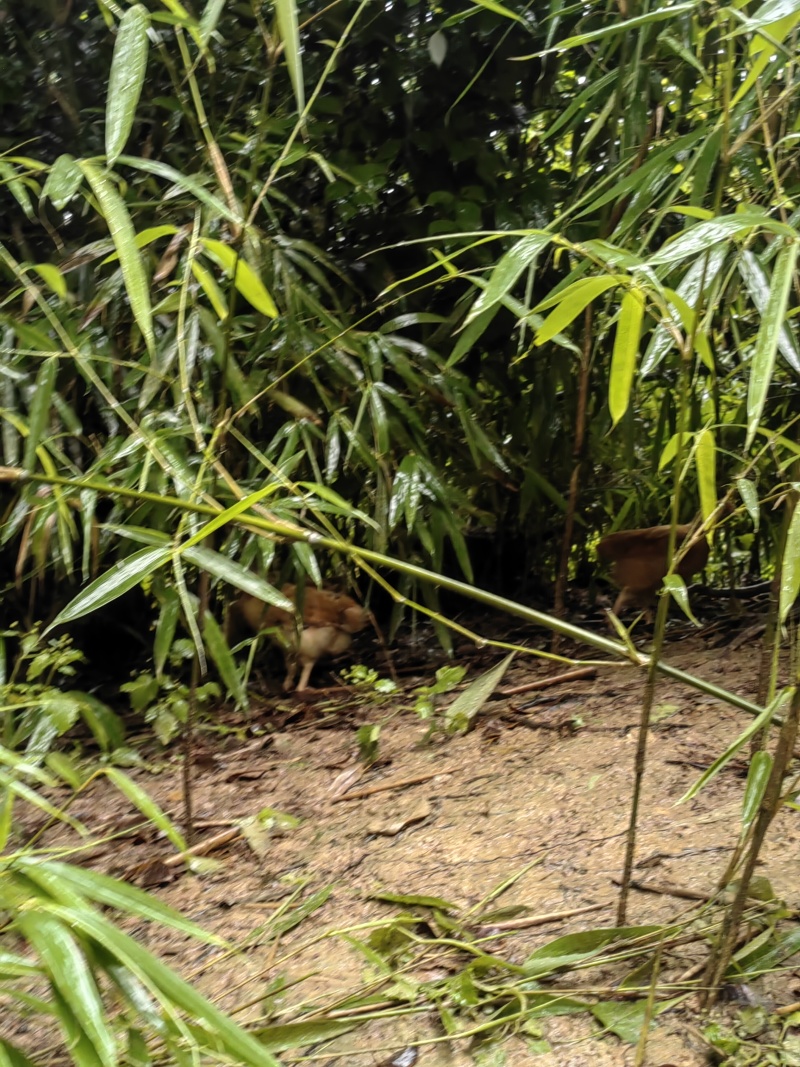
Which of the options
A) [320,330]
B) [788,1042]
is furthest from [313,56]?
[788,1042]

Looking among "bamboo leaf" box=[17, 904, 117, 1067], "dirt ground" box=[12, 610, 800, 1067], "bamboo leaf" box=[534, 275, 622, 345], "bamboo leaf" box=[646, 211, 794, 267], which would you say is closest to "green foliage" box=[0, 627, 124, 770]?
"dirt ground" box=[12, 610, 800, 1067]

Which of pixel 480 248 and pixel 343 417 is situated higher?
pixel 480 248

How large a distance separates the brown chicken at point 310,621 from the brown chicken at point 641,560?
1.79 ft

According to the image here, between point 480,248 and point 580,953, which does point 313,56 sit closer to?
point 480,248

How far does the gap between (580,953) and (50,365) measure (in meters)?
0.97

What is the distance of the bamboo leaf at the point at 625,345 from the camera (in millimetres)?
647

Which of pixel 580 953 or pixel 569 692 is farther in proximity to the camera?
pixel 569 692

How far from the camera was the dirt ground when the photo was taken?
0.78 meters

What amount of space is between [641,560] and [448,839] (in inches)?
32.4

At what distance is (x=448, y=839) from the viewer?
109 centimetres

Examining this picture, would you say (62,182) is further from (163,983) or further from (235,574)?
(163,983)

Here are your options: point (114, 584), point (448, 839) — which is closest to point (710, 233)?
point (114, 584)

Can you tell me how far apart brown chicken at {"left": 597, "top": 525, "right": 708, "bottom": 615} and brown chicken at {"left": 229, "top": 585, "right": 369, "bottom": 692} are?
21.4 inches

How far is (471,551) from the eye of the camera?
2.10 meters
